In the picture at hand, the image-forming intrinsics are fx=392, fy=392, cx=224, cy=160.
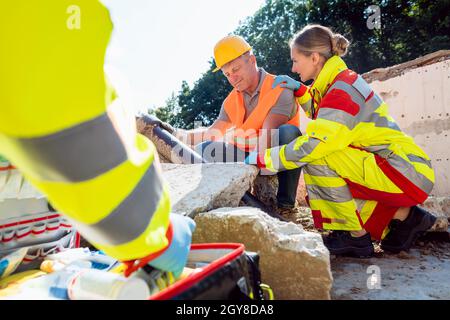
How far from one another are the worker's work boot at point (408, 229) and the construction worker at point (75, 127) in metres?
2.19

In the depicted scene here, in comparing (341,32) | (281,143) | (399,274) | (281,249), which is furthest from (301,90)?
(341,32)

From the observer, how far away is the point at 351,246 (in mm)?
2422

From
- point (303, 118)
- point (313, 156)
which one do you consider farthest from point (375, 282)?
point (303, 118)

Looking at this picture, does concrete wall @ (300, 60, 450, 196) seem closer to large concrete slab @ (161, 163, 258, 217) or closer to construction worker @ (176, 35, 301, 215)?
construction worker @ (176, 35, 301, 215)

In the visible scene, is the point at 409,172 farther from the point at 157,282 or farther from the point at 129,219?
the point at 129,219

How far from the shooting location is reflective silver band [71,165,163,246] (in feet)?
2.27

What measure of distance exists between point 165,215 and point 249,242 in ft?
3.31

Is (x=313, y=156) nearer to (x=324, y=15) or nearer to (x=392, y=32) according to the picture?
(x=392, y=32)

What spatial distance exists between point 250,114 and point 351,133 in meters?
1.19


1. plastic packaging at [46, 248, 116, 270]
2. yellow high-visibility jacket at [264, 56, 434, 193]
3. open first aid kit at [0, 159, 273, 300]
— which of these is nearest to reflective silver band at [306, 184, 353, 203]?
yellow high-visibility jacket at [264, 56, 434, 193]

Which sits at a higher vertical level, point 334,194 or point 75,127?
point 75,127

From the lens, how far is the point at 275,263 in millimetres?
1646

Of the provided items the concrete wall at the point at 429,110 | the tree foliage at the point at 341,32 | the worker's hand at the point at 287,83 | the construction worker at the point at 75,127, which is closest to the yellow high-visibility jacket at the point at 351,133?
the worker's hand at the point at 287,83

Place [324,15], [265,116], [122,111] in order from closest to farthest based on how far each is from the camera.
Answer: [122,111]
[265,116]
[324,15]
